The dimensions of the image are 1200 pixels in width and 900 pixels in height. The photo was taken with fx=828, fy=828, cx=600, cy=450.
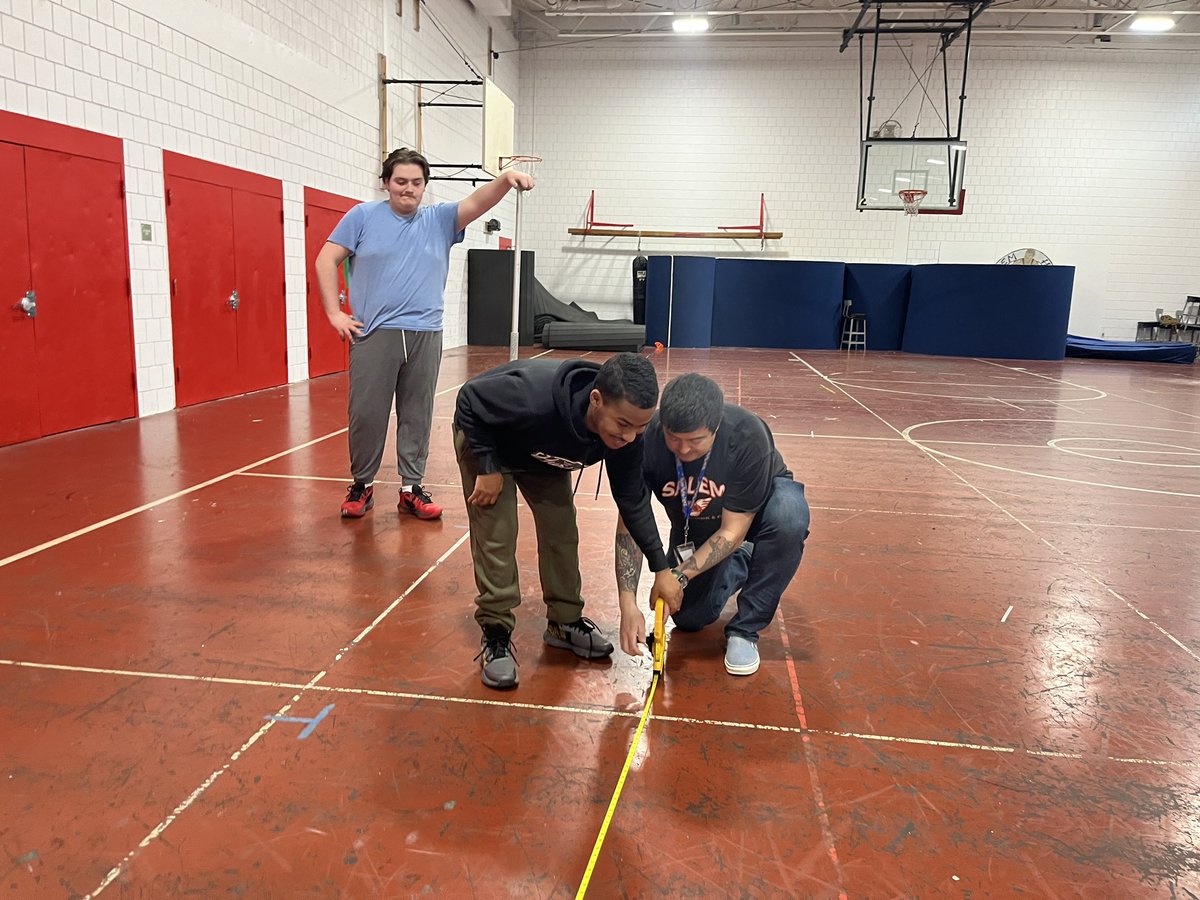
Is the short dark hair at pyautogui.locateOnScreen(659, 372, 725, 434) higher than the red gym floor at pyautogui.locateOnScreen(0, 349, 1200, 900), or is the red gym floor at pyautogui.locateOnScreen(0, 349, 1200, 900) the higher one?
the short dark hair at pyautogui.locateOnScreen(659, 372, 725, 434)

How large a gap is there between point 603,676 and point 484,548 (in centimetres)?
54

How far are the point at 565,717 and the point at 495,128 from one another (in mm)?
10418

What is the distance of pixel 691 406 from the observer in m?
2.19

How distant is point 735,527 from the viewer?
251 centimetres

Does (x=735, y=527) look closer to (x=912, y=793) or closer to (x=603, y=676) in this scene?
(x=603, y=676)

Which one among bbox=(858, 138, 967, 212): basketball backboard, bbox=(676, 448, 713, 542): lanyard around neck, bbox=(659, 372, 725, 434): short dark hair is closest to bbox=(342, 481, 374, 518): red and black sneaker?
bbox=(676, 448, 713, 542): lanyard around neck

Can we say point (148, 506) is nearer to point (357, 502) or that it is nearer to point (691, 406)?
point (357, 502)

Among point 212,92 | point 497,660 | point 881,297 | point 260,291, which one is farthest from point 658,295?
point 497,660

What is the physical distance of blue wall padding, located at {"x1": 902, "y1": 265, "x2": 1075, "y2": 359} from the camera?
15102 millimetres

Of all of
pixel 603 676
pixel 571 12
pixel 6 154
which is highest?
pixel 571 12

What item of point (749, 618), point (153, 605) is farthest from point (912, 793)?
point (153, 605)

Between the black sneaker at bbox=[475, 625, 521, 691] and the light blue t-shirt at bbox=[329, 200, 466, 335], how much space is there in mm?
1895

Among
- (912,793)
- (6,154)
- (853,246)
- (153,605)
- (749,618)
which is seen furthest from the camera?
(853,246)

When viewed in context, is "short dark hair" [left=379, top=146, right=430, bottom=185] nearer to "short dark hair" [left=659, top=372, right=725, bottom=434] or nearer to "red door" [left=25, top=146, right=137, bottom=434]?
"short dark hair" [left=659, top=372, right=725, bottom=434]
